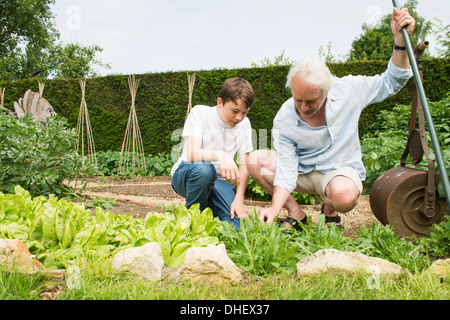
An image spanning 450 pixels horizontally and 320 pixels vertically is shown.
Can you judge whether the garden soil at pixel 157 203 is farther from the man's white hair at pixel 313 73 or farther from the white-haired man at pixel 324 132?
the man's white hair at pixel 313 73

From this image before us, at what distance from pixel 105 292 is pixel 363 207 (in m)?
3.45

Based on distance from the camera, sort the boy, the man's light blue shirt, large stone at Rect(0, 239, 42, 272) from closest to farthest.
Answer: large stone at Rect(0, 239, 42, 272)
the man's light blue shirt
the boy

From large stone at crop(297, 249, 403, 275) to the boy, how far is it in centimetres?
81

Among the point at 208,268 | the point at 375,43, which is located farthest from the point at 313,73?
the point at 375,43

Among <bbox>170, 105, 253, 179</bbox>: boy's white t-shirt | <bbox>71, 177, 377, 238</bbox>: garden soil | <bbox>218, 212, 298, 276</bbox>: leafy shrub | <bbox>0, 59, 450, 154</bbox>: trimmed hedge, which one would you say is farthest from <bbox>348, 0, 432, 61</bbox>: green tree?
<bbox>218, 212, 298, 276</bbox>: leafy shrub

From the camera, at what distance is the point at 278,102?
24.2 feet

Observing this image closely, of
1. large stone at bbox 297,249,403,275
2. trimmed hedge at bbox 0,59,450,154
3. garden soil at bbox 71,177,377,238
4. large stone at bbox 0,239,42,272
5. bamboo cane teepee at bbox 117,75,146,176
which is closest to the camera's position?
large stone at bbox 0,239,42,272

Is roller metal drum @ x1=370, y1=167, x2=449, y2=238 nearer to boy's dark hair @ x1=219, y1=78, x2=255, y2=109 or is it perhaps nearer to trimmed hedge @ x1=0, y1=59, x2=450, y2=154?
boy's dark hair @ x1=219, y1=78, x2=255, y2=109

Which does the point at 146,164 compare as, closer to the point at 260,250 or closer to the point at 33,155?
the point at 33,155

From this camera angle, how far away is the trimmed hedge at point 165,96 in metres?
7.03

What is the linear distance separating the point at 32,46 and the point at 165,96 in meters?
14.2

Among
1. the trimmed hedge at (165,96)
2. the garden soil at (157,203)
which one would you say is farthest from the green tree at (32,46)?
the garden soil at (157,203)

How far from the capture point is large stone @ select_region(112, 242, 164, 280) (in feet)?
4.94

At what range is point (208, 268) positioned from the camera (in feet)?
5.05
